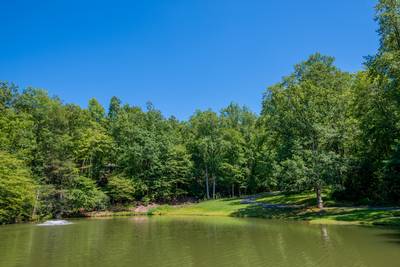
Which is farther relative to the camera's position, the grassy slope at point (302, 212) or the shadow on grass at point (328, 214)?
the grassy slope at point (302, 212)

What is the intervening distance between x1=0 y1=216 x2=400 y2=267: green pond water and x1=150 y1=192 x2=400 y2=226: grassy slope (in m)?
4.09

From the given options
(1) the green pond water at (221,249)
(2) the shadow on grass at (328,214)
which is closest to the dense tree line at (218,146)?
(2) the shadow on grass at (328,214)

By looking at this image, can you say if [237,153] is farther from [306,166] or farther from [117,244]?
[117,244]

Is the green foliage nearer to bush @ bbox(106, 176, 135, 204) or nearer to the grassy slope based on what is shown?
bush @ bbox(106, 176, 135, 204)

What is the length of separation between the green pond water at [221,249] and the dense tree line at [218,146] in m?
9.32

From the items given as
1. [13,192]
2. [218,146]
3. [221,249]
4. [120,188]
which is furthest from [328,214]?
[218,146]

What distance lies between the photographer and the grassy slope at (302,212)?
28469 mm

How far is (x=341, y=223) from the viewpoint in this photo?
92.5 ft

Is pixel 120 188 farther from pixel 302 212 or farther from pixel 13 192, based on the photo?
pixel 302 212

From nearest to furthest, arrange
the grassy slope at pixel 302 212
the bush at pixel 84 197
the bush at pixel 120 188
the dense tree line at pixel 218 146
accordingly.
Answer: the grassy slope at pixel 302 212 → the dense tree line at pixel 218 146 → the bush at pixel 84 197 → the bush at pixel 120 188

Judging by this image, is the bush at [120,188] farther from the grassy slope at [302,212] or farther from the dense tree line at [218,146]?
the grassy slope at [302,212]

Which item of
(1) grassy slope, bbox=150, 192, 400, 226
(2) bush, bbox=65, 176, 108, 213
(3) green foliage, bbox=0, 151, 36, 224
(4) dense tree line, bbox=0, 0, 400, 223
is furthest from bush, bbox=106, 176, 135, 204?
(3) green foliage, bbox=0, 151, 36, 224

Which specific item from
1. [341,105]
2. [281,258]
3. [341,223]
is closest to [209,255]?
[281,258]

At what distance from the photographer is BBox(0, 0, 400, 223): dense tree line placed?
3338 cm
